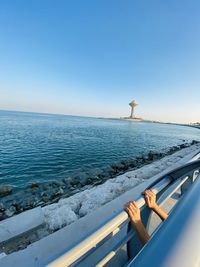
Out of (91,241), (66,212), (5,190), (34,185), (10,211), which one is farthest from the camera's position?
(34,185)

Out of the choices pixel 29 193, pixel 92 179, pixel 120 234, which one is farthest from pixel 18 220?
pixel 92 179

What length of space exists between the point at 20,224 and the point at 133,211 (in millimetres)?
2774

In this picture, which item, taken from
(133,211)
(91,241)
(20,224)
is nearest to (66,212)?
(20,224)

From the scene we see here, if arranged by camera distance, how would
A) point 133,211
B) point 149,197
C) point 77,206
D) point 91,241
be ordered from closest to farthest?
point 91,241 < point 133,211 < point 149,197 < point 77,206

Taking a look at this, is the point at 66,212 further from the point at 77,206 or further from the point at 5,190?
the point at 5,190

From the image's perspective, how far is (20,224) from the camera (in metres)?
3.24

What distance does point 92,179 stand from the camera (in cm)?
910

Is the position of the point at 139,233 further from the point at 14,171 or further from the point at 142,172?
the point at 14,171

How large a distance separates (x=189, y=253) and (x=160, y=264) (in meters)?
0.15

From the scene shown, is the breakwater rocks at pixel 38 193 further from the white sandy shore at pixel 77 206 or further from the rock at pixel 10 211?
the white sandy shore at pixel 77 206

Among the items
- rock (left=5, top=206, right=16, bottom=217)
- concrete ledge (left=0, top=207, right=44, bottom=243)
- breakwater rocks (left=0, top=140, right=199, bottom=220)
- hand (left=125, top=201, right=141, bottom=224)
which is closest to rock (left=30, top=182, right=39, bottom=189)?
breakwater rocks (left=0, top=140, right=199, bottom=220)

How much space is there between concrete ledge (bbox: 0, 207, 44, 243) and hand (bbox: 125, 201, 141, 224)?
2.52 metres

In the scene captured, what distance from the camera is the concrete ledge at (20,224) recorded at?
3.03 metres

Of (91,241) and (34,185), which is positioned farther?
(34,185)
